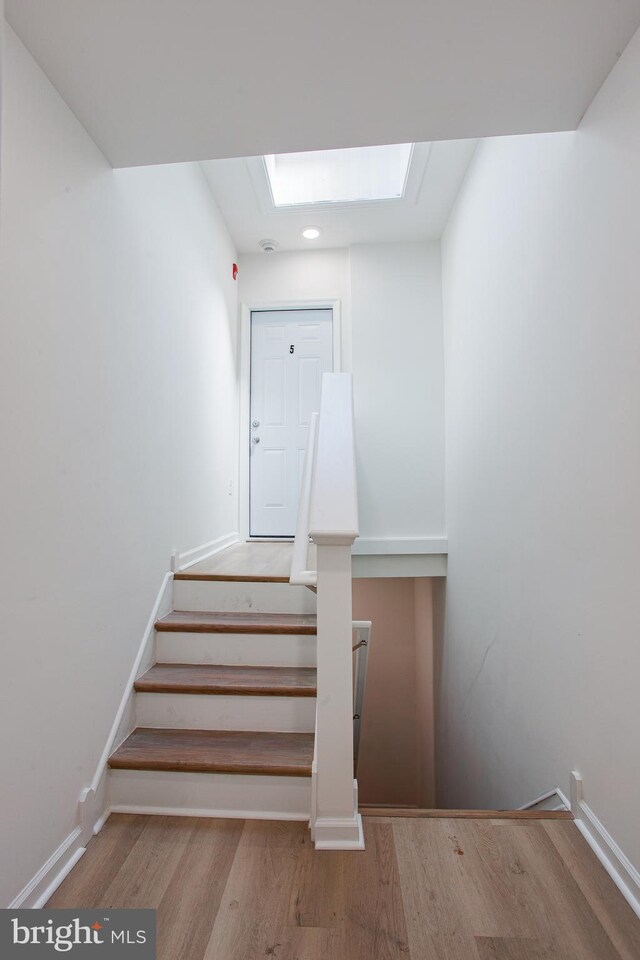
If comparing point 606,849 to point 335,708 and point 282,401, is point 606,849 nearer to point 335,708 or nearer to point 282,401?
point 335,708

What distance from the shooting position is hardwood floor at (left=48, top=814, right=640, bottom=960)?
1.10 metres

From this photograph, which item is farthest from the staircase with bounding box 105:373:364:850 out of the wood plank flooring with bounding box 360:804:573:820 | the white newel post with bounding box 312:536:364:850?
the wood plank flooring with bounding box 360:804:573:820

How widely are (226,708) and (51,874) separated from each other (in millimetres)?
702

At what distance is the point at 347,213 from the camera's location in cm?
333

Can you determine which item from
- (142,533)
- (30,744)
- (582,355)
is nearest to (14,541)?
(30,744)

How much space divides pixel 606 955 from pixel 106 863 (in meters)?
1.27

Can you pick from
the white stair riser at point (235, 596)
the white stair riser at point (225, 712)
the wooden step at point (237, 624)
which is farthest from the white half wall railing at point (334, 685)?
the white stair riser at point (235, 596)

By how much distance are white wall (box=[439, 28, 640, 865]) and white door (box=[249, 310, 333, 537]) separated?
56.6 inches

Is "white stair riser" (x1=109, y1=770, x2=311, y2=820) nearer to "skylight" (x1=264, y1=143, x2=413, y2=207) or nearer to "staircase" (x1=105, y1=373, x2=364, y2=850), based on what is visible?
"staircase" (x1=105, y1=373, x2=364, y2=850)

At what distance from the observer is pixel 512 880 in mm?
1271

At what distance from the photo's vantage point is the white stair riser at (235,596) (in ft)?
7.61

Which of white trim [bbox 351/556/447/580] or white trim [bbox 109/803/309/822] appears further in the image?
white trim [bbox 351/556/447/580]

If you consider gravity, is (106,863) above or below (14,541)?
below

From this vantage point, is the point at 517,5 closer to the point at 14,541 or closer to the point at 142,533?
the point at 14,541
